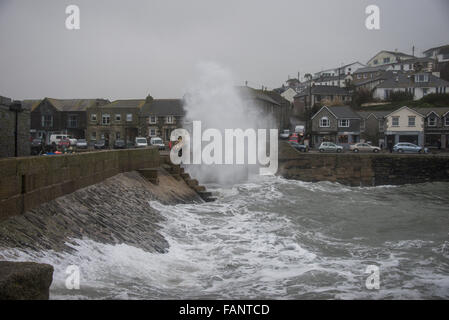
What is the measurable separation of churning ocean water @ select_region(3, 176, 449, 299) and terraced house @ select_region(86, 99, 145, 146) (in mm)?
41312

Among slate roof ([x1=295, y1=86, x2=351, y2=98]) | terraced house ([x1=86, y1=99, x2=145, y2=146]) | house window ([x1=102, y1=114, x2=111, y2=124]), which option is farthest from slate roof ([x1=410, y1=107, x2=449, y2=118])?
house window ([x1=102, y1=114, x2=111, y2=124])

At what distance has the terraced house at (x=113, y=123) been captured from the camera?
5591cm

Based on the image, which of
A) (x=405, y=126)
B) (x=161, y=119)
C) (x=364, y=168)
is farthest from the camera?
(x=161, y=119)

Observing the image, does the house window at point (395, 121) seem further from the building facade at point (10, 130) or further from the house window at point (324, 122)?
the building facade at point (10, 130)

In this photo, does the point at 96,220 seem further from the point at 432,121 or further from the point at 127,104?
the point at 127,104

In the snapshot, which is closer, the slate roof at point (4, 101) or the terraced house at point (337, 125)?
the slate roof at point (4, 101)

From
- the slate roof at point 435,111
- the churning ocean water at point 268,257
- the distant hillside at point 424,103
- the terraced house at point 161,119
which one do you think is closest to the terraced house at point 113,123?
the terraced house at point 161,119

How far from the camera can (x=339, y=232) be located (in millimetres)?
12500

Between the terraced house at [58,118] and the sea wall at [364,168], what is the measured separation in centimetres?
3630

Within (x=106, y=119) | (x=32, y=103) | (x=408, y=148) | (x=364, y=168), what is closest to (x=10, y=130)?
(x=364, y=168)

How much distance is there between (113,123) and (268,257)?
5009 centimetres

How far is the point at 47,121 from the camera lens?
198 ft

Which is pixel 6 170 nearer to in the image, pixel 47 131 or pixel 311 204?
pixel 311 204
